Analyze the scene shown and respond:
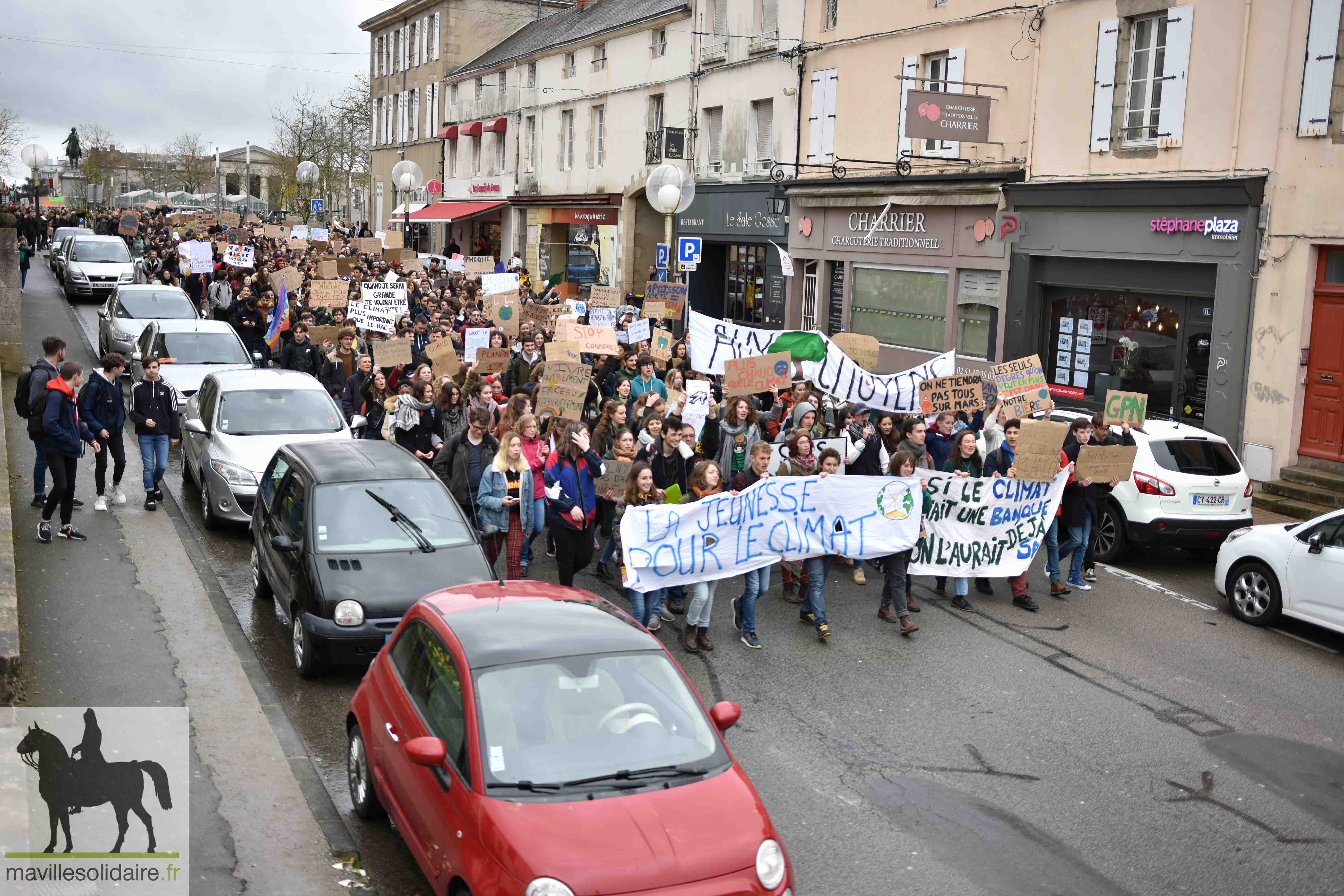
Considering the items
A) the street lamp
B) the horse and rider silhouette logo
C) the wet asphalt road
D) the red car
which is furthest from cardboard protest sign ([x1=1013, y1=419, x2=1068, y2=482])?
the street lamp

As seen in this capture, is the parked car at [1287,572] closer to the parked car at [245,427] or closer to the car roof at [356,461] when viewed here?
the car roof at [356,461]

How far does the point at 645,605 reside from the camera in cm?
1014

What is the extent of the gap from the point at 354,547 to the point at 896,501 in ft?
15.5

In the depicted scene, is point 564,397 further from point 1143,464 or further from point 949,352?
point 1143,464

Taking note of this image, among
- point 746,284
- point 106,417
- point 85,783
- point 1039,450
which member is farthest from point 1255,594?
point 746,284

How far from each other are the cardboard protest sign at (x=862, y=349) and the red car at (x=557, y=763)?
10.3m

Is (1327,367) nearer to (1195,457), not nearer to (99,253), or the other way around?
(1195,457)

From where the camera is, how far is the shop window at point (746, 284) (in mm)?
29781

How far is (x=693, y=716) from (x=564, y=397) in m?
7.54

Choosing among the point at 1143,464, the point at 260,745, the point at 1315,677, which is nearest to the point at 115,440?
the point at 260,745

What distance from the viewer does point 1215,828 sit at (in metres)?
7.30

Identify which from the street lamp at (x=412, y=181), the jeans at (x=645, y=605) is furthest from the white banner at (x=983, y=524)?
the street lamp at (x=412, y=181)

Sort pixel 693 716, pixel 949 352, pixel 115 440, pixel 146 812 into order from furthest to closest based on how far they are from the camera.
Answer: pixel 949 352, pixel 115 440, pixel 146 812, pixel 693 716

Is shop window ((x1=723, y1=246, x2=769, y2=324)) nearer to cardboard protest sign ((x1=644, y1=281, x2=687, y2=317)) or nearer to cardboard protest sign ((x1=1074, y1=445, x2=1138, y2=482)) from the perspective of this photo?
cardboard protest sign ((x1=644, y1=281, x2=687, y2=317))
